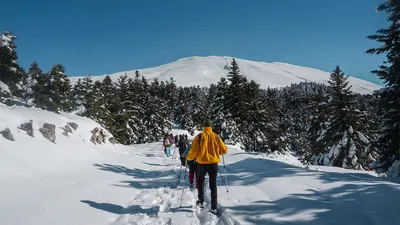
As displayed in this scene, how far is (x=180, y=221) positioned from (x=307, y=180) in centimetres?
419

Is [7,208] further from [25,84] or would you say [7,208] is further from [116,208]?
[25,84]

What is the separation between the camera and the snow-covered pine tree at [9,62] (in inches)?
1027

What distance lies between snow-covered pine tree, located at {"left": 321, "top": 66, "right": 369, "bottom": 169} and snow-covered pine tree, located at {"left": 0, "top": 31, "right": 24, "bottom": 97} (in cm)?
3178

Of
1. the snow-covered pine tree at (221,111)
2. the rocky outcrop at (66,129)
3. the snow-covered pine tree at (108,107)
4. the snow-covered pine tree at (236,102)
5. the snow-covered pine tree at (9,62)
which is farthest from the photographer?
the snow-covered pine tree at (108,107)

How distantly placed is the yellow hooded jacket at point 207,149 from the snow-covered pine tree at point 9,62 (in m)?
27.7

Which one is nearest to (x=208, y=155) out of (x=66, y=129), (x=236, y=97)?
(x=66, y=129)

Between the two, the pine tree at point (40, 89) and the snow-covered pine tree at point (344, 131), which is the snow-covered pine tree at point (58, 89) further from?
the snow-covered pine tree at point (344, 131)

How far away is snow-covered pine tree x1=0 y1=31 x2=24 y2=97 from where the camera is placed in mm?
26094

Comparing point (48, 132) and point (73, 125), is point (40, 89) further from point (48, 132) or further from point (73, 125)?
point (48, 132)

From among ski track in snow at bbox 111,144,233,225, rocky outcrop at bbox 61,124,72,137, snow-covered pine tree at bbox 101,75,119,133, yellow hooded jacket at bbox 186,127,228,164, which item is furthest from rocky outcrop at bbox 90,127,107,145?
snow-covered pine tree at bbox 101,75,119,133

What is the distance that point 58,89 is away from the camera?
101 ft

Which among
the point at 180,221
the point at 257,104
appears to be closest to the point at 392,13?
the point at 180,221

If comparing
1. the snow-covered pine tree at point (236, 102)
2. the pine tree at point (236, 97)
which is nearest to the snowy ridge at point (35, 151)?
the snow-covered pine tree at point (236, 102)

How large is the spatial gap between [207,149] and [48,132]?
1012 centimetres
